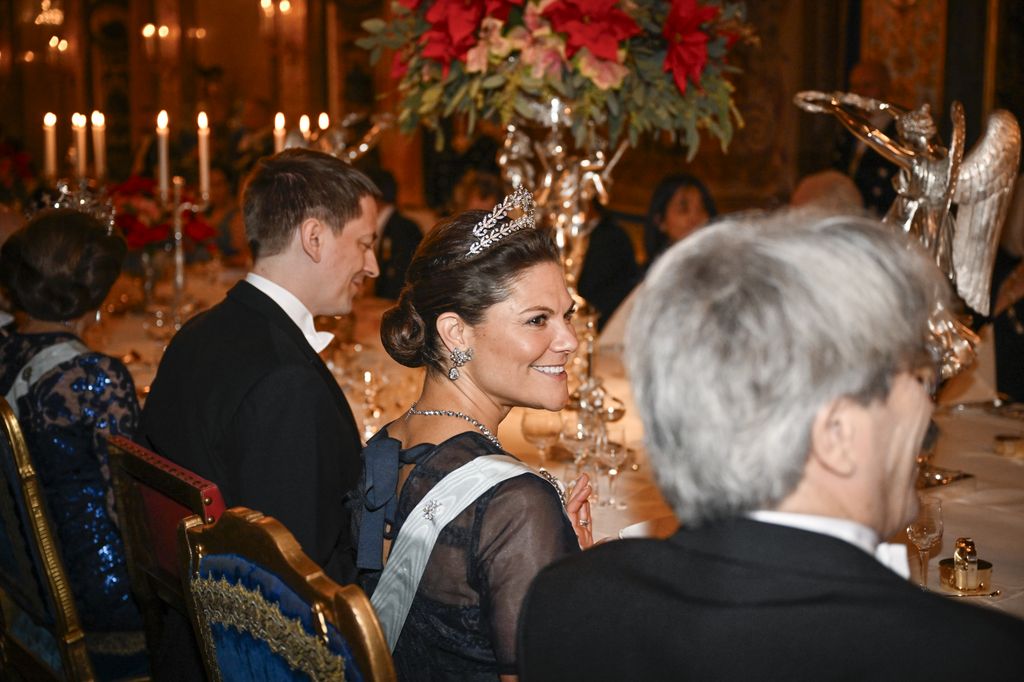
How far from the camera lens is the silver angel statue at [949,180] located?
235 centimetres

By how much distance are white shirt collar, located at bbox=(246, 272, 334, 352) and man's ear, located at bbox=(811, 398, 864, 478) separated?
1.42 meters

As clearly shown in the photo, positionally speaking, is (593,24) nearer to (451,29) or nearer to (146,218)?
(451,29)

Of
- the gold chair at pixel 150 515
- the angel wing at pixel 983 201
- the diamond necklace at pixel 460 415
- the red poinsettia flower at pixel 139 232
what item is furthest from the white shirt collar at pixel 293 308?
the red poinsettia flower at pixel 139 232

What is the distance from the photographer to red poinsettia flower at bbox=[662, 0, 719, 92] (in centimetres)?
299

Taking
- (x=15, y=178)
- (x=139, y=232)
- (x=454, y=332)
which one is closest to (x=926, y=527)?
(x=454, y=332)

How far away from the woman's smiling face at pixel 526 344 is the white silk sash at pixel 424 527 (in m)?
0.22

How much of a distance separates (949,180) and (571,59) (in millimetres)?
1065

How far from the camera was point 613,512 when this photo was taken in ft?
7.81

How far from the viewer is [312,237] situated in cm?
235

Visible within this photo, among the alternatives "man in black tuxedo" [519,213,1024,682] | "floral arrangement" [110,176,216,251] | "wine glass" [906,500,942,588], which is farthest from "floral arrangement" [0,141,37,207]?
"man in black tuxedo" [519,213,1024,682]

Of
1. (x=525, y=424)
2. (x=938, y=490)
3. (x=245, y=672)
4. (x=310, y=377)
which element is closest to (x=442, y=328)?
(x=310, y=377)

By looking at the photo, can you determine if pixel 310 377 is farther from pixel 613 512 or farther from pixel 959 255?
pixel 959 255

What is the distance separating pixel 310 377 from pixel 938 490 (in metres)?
1.35

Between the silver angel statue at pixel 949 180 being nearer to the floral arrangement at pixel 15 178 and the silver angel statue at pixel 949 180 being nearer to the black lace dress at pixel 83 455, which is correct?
the black lace dress at pixel 83 455
